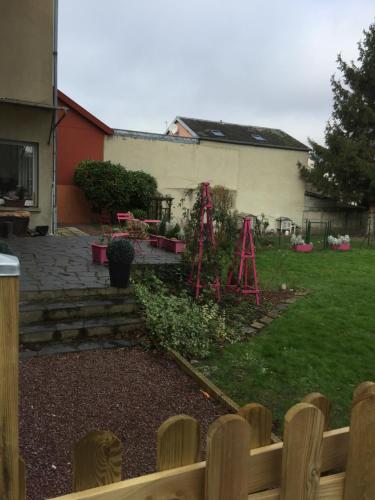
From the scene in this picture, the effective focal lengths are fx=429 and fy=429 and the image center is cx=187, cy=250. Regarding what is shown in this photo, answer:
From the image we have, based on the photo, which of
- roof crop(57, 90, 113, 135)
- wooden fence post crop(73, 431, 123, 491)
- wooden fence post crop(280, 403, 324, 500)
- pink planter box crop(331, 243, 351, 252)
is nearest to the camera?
wooden fence post crop(73, 431, 123, 491)

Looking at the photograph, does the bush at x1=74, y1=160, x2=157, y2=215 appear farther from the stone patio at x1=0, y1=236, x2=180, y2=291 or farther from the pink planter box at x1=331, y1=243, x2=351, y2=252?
the pink planter box at x1=331, y1=243, x2=351, y2=252

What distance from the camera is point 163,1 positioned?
7.71m

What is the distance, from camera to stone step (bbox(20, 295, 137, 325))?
4977 millimetres

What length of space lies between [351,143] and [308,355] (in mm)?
17276

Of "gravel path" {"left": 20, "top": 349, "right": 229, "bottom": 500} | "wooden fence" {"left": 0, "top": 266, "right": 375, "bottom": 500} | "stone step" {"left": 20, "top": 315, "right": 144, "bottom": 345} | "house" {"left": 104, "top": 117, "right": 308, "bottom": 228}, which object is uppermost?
"house" {"left": 104, "top": 117, "right": 308, "bottom": 228}

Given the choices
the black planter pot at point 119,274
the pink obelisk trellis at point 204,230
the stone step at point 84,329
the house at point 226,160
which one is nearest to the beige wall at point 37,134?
the house at point 226,160

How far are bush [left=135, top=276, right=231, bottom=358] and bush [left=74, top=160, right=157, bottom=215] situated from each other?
9.56m

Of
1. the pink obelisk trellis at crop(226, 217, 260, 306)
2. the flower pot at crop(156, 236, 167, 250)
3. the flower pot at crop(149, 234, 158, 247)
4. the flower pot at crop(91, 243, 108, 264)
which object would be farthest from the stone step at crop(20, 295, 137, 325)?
the flower pot at crop(149, 234, 158, 247)

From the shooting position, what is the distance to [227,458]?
4.13ft

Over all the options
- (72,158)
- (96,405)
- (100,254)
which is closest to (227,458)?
(96,405)

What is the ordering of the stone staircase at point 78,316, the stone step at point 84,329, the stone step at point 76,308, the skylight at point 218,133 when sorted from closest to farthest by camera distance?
1. the stone step at point 84,329
2. the stone staircase at point 78,316
3. the stone step at point 76,308
4. the skylight at point 218,133

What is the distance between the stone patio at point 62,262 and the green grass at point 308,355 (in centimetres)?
209

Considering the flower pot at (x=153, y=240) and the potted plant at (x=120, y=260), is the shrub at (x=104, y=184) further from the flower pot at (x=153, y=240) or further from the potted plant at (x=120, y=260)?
the potted plant at (x=120, y=260)

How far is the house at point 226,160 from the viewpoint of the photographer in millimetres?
17484
